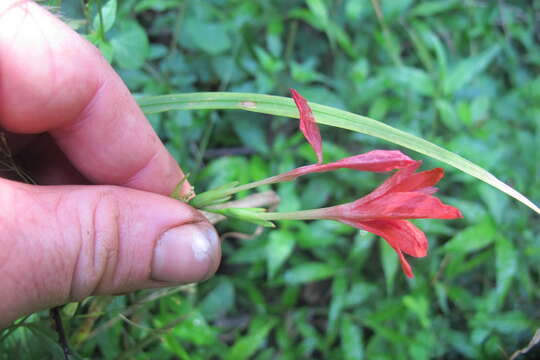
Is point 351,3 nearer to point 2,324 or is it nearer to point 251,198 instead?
point 251,198

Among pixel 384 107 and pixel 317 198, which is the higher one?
pixel 384 107

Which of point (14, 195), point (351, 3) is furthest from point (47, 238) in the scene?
point (351, 3)

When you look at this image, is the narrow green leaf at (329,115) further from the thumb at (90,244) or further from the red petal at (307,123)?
the thumb at (90,244)

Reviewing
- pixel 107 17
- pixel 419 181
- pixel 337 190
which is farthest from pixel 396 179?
pixel 337 190

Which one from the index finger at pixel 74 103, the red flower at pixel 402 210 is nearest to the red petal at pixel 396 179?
the red flower at pixel 402 210

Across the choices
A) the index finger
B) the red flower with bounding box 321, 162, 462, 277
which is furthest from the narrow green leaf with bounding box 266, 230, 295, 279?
the red flower with bounding box 321, 162, 462, 277

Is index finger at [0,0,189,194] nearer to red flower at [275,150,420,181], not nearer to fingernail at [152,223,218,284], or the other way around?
fingernail at [152,223,218,284]

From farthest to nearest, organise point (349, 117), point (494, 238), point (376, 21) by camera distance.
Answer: point (376, 21) < point (494, 238) < point (349, 117)
